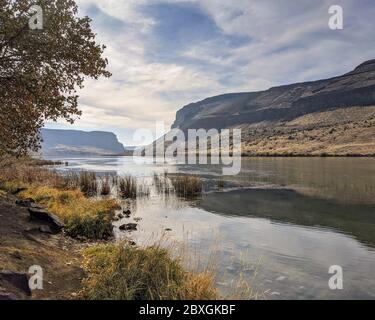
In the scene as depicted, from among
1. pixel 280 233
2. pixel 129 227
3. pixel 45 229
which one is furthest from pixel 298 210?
pixel 45 229

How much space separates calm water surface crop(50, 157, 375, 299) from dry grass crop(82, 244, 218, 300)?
1.67 metres

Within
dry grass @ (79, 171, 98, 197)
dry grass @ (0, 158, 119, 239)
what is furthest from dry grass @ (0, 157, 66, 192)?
dry grass @ (79, 171, 98, 197)

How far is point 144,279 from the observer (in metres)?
8.70

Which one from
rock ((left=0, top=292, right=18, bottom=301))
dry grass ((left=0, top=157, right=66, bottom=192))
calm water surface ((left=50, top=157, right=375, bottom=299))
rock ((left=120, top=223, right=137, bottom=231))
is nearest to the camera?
rock ((left=0, top=292, right=18, bottom=301))

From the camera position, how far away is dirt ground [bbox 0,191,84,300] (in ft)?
28.1

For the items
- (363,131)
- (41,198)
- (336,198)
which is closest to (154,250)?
(41,198)

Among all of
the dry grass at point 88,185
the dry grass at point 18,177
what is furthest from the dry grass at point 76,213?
the dry grass at point 88,185

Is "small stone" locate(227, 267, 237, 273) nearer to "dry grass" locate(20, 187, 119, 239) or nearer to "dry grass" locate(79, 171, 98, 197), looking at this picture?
"dry grass" locate(20, 187, 119, 239)

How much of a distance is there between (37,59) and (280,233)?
13.1 m

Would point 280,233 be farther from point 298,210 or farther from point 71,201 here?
point 71,201

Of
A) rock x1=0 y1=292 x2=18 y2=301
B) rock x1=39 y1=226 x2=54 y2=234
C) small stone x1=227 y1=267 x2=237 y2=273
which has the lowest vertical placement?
small stone x1=227 y1=267 x2=237 y2=273

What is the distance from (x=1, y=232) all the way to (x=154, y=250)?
Result: 562 centimetres
